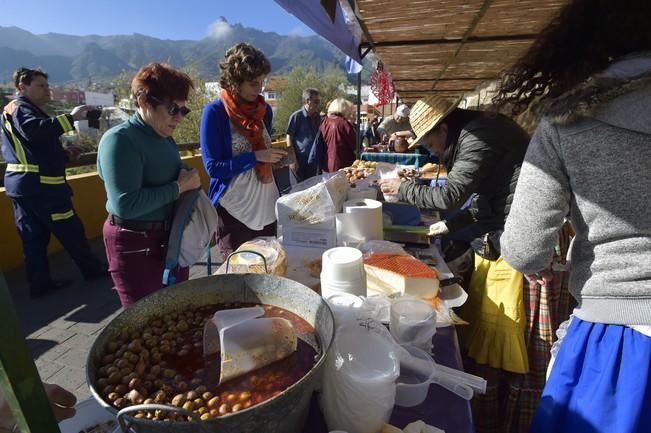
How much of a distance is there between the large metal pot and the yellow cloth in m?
1.24

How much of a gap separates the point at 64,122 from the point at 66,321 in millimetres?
1757

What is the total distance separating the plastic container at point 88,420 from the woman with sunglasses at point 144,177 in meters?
1.05

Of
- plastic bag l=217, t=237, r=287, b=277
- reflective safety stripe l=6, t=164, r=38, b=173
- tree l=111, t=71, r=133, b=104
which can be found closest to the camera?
plastic bag l=217, t=237, r=287, b=277

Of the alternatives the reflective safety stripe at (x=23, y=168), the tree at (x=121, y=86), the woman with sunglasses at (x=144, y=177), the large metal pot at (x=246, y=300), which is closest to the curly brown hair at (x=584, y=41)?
the large metal pot at (x=246, y=300)

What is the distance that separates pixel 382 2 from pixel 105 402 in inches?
74.7

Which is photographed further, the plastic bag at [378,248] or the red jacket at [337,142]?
the red jacket at [337,142]

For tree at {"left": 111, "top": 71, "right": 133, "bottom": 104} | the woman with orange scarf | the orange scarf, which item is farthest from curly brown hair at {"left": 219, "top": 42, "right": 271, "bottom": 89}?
tree at {"left": 111, "top": 71, "right": 133, "bottom": 104}

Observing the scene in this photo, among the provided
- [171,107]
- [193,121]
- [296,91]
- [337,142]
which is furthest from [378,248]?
[296,91]

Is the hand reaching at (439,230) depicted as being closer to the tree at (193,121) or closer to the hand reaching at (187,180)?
the hand reaching at (187,180)

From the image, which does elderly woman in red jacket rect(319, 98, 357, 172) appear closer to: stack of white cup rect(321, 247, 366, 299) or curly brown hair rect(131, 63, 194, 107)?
curly brown hair rect(131, 63, 194, 107)

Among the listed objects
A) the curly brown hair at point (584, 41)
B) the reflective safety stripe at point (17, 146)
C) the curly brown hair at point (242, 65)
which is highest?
the curly brown hair at point (242, 65)

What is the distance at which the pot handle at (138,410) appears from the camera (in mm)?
574

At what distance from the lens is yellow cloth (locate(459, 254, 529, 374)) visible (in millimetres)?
1815

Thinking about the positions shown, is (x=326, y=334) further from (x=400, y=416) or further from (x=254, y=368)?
(x=400, y=416)
